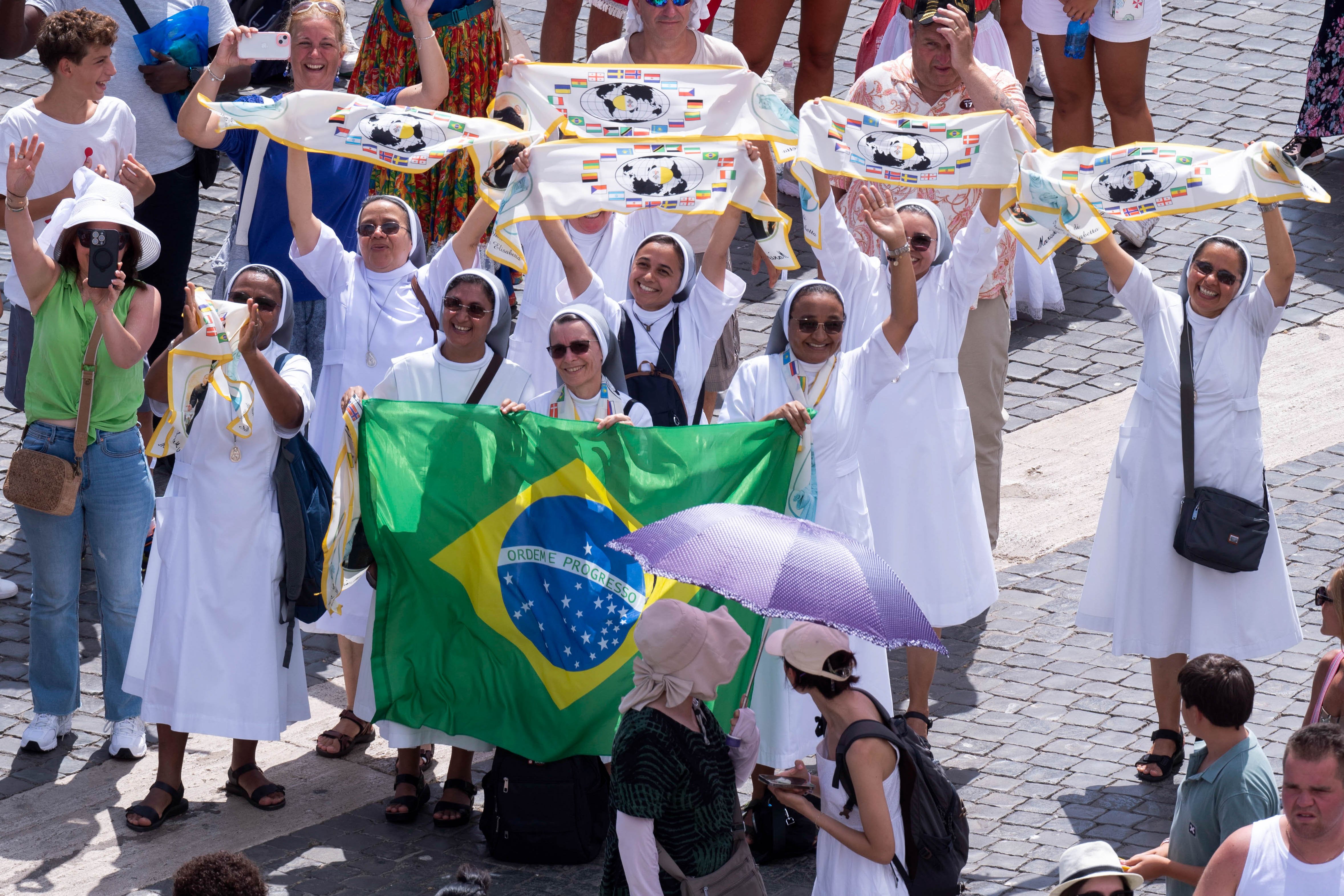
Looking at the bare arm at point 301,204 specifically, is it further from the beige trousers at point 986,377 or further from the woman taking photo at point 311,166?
the beige trousers at point 986,377

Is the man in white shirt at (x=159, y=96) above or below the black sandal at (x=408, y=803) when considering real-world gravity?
above

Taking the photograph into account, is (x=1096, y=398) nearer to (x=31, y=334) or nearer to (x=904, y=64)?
(x=904, y=64)

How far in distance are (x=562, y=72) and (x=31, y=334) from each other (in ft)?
9.63

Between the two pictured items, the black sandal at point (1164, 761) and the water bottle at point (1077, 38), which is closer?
the black sandal at point (1164, 761)

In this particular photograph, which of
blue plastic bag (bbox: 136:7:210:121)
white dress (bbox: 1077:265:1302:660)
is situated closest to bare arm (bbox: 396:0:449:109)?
blue plastic bag (bbox: 136:7:210:121)

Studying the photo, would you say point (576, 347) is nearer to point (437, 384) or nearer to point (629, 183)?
point (437, 384)

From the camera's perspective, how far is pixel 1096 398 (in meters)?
11.0

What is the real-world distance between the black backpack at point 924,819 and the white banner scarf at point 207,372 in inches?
113

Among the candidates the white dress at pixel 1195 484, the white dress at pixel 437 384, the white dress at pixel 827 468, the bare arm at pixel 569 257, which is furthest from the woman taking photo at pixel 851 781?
the bare arm at pixel 569 257

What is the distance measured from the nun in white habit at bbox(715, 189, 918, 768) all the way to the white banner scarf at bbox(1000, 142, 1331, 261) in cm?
76

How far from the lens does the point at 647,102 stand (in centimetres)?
838

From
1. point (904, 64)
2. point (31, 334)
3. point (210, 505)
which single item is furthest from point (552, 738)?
point (904, 64)

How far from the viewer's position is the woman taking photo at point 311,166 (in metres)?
8.87

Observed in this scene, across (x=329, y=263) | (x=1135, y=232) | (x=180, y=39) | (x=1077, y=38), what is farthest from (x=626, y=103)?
(x=1135, y=232)
